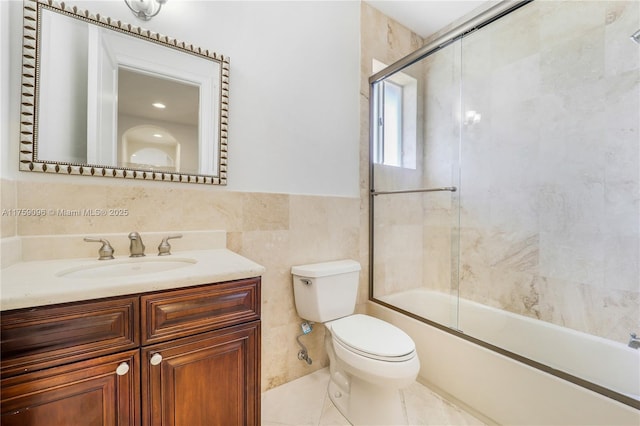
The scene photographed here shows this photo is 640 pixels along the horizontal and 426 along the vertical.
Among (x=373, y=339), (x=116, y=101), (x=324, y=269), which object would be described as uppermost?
(x=116, y=101)

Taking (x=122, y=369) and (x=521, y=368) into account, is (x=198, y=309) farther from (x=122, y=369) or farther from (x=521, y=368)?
(x=521, y=368)

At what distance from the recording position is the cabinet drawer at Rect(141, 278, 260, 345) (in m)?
0.78

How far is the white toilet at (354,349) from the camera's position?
1178mm

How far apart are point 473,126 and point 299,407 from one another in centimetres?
215

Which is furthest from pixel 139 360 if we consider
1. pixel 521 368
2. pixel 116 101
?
pixel 521 368

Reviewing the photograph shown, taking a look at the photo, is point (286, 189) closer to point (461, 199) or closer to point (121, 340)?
point (121, 340)

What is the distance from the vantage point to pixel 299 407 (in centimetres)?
144

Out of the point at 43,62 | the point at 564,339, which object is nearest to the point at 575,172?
the point at 564,339

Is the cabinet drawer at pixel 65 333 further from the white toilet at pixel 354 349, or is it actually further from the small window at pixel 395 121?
the small window at pixel 395 121

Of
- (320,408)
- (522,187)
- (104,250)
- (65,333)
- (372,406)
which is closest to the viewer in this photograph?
(65,333)

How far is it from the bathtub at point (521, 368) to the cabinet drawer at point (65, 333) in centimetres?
153

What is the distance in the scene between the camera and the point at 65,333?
0.67m

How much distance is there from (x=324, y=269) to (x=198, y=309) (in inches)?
31.8

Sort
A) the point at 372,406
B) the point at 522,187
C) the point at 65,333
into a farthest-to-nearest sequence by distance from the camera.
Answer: the point at 522,187, the point at 372,406, the point at 65,333
